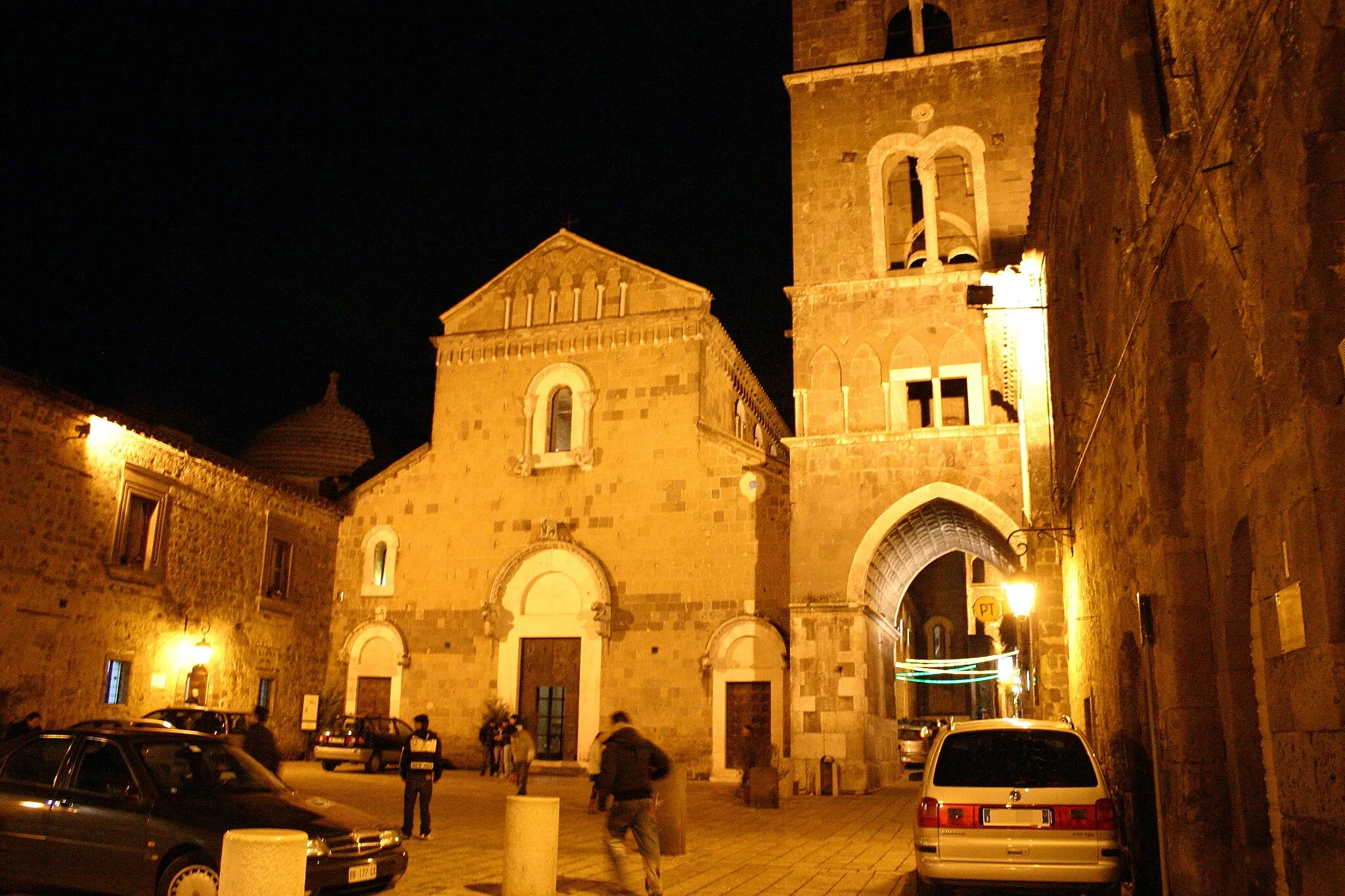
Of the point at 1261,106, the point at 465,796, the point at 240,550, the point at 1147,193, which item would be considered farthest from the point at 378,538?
the point at 1261,106

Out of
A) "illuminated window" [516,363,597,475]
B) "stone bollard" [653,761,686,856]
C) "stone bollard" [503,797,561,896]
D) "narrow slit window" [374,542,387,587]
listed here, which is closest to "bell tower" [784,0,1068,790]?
"illuminated window" [516,363,597,475]

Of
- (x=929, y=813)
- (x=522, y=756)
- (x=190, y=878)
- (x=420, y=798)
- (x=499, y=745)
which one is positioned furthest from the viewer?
(x=499, y=745)

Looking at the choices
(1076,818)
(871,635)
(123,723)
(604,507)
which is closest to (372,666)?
(604,507)

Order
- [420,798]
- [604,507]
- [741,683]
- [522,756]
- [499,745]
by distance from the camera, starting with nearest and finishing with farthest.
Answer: [420,798] → [522,756] → [499,745] → [741,683] → [604,507]

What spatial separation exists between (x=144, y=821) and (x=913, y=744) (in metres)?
Result: 23.8

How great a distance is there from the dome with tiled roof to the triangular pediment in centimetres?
820

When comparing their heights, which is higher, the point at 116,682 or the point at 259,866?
the point at 116,682

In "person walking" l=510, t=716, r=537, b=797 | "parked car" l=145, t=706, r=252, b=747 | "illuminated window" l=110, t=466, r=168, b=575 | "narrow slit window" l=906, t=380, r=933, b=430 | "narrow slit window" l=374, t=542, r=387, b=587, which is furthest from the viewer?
"narrow slit window" l=374, t=542, r=387, b=587

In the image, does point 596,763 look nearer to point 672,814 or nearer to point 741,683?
point 672,814

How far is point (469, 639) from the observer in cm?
2566

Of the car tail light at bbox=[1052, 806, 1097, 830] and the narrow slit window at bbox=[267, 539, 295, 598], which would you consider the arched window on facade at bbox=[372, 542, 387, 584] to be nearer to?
the narrow slit window at bbox=[267, 539, 295, 598]

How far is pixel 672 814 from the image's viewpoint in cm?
1148

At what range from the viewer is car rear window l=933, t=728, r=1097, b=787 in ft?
27.2

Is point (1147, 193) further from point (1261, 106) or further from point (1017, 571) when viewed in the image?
point (1017, 571)
